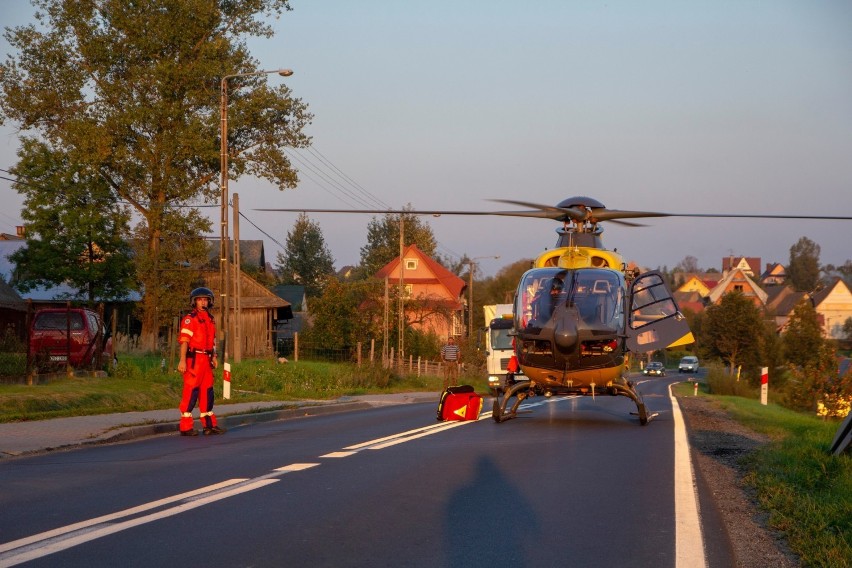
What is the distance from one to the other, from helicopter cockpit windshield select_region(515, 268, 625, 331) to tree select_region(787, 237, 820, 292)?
586 ft

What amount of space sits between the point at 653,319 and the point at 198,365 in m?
7.68

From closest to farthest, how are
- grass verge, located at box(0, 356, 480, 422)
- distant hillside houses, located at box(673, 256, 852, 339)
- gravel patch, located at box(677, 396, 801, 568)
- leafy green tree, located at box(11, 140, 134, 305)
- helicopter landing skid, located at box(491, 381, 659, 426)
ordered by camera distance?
gravel patch, located at box(677, 396, 801, 568) → grass verge, located at box(0, 356, 480, 422) → helicopter landing skid, located at box(491, 381, 659, 426) → leafy green tree, located at box(11, 140, 134, 305) → distant hillside houses, located at box(673, 256, 852, 339)

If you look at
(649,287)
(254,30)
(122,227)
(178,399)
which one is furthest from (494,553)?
(254,30)

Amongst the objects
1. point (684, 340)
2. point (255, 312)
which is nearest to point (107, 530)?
point (684, 340)

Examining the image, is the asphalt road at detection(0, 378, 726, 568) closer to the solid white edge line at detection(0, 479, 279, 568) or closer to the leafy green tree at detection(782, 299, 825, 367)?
the solid white edge line at detection(0, 479, 279, 568)

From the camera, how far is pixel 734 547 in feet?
22.6

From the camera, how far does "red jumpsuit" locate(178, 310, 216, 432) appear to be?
577 inches

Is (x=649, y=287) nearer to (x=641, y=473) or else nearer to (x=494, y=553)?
(x=641, y=473)

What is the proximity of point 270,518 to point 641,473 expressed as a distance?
14.7 ft

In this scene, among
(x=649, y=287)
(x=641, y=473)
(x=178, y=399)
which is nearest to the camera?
(x=641, y=473)

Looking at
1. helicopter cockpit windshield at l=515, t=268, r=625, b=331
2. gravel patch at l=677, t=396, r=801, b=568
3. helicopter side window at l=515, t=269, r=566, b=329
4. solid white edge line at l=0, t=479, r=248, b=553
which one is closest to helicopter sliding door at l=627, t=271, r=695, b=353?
helicopter cockpit windshield at l=515, t=268, r=625, b=331

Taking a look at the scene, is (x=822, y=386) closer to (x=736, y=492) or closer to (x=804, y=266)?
(x=736, y=492)

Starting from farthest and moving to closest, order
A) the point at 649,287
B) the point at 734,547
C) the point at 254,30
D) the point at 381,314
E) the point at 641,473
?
the point at 381,314, the point at 254,30, the point at 649,287, the point at 641,473, the point at 734,547

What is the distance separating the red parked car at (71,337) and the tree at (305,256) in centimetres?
8669
